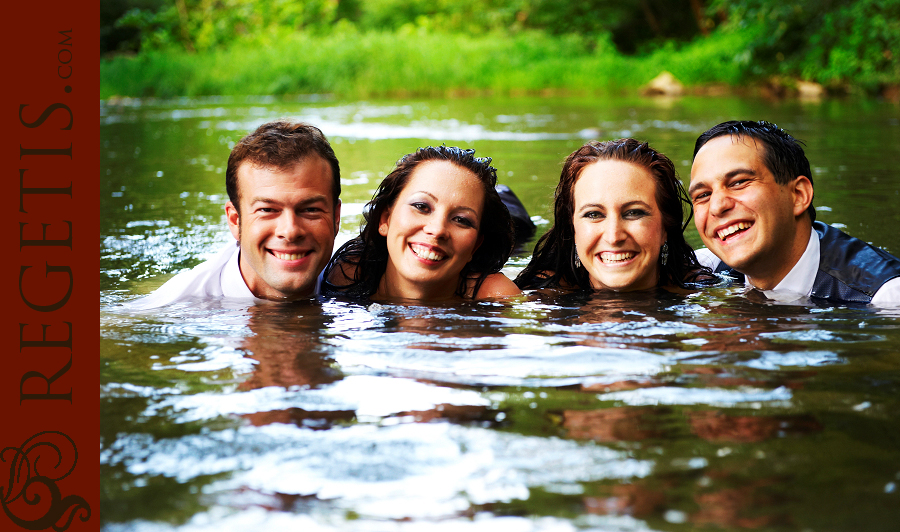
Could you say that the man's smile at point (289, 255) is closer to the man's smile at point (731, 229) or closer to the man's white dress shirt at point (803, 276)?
the man's smile at point (731, 229)

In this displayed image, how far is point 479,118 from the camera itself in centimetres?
1705

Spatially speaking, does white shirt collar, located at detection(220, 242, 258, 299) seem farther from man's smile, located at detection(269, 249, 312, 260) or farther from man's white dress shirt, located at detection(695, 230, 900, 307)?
man's white dress shirt, located at detection(695, 230, 900, 307)

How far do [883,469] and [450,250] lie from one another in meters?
2.35

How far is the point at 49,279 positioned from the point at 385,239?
66.3 inches

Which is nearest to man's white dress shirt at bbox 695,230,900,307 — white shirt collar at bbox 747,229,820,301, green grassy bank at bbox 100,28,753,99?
white shirt collar at bbox 747,229,820,301

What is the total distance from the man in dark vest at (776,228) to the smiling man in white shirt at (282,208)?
189 centimetres

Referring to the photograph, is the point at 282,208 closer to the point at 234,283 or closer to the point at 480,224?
the point at 234,283

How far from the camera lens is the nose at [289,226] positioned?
13.1 feet

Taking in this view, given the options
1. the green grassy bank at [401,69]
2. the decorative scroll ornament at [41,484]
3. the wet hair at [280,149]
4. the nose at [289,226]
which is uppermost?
the green grassy bank at [401,69]

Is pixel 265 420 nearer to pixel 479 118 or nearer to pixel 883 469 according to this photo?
pixel 883 469

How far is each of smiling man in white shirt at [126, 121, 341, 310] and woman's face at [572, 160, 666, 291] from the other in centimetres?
132

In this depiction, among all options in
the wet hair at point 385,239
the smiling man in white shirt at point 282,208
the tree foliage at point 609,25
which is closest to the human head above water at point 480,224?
the wet hair at point 385,239

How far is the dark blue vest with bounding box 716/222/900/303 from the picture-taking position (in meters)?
3.96

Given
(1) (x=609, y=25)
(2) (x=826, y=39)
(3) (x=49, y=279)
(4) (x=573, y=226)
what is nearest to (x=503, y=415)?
(4) (x=573, y=226)
